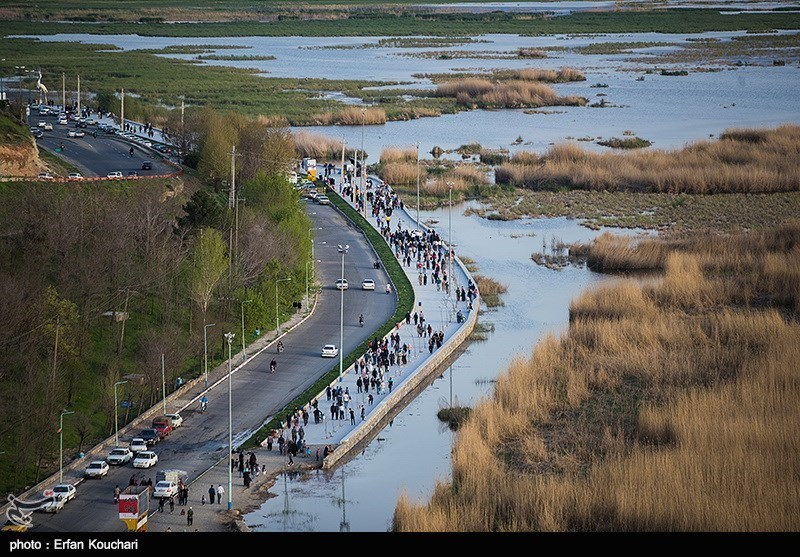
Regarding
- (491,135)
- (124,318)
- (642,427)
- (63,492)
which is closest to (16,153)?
(124,318)

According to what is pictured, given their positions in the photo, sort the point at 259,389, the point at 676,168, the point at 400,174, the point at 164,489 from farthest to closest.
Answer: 1. the point at 400,174
2. the point at 676,168
3. the point at 259,389
4. the point at 164,489

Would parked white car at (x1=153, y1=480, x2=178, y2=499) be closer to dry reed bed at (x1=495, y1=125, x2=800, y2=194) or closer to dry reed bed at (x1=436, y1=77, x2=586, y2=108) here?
dry reed bed at (x1=495, y1=125, x2=800, y2=194)

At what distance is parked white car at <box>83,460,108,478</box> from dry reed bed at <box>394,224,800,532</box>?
332 inches

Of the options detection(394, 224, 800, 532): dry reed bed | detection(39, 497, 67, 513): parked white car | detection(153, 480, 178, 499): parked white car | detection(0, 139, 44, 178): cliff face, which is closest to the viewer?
detection(394, 224, 800, 532): dry reed bed

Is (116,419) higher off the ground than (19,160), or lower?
lower

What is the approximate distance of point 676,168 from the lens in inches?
3418

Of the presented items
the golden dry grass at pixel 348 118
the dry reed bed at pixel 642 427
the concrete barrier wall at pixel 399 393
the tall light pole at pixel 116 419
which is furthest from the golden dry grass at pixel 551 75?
the tall light pole at pixel 116 419

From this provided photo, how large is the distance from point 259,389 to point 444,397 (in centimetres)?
613

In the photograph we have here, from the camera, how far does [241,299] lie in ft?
174

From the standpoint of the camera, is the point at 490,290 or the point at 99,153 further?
the point at 99,153

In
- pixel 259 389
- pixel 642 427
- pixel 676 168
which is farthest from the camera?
pixel 676 168

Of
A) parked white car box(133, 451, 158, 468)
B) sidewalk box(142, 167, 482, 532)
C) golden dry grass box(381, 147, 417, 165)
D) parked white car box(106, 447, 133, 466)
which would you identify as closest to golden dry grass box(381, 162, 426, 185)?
golden dry grass box(381, 147, 417, 165)

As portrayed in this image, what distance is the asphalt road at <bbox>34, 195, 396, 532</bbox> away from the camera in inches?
1373

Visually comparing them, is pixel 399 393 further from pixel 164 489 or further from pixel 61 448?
pixel 61 448
